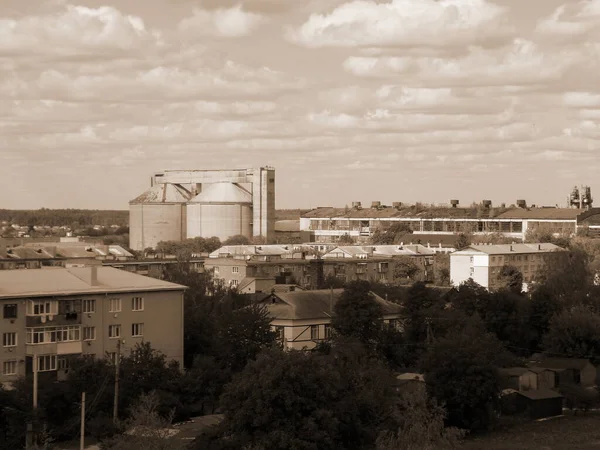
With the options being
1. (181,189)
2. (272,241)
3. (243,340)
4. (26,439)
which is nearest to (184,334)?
(243,340)

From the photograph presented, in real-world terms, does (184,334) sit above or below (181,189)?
below

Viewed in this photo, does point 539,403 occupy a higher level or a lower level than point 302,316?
lower

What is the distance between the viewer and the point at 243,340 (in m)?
30.0

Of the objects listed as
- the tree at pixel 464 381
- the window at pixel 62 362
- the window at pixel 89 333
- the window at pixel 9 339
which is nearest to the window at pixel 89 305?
the window at pixel 89 333

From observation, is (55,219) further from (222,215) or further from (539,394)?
(539,394)

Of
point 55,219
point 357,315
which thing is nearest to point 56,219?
point 55,219

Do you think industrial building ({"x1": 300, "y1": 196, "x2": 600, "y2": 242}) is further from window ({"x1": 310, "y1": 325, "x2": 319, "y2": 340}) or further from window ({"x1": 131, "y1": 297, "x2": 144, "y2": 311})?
window ({"x1": 131, "y1": 297, "x2": 144, "y2": 311})

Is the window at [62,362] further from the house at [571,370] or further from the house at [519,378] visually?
the house at [571,370]

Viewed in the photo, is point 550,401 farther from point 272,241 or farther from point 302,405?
point 272,241

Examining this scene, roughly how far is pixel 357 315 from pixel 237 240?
2197 inches

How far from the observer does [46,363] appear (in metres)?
27.8

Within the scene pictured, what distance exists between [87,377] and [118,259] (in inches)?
1610

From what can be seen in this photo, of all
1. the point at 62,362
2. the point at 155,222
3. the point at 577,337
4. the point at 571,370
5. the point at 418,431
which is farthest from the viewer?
the point at 155,222

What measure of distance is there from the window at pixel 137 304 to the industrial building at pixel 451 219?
204ft
